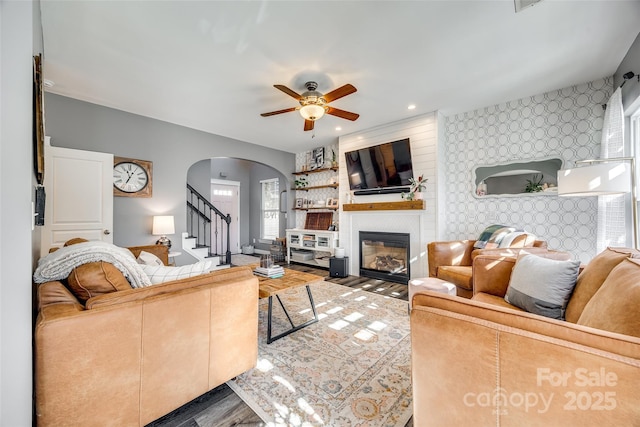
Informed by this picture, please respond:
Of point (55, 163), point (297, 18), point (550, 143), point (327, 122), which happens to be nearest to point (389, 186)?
point (327, 122)

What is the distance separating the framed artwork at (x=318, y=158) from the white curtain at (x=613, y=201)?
4247 mm

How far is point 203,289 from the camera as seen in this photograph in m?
1.46

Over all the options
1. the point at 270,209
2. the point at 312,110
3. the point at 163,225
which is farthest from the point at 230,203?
the point at 312,110

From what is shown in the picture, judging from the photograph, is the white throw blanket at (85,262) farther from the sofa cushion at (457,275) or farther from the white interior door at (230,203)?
the white interior door at (230,203)

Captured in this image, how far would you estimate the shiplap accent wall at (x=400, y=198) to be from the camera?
392 cm

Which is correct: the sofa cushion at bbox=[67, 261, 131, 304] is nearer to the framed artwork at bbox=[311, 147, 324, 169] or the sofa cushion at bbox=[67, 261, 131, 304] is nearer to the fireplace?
the fireplace

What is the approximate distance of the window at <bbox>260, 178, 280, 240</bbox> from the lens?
24.3 feet

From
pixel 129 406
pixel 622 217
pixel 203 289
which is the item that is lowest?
pixel 129 406

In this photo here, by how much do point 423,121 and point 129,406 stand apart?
4.44 metres

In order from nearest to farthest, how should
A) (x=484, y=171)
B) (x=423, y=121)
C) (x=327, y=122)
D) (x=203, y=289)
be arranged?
(x=203, y=289)
(x=484, y=171)
(x=423, y=121)
(x=327, y=122)

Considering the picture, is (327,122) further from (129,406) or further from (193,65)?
(129,406)

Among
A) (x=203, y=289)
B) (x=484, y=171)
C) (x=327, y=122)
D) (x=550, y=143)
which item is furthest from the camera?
(x=327, y=122)

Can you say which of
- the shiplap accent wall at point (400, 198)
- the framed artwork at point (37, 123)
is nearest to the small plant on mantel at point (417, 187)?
the shiplap accent wall at point (400, 198)

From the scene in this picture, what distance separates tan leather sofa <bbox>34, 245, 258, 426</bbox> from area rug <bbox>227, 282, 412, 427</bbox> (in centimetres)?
28
